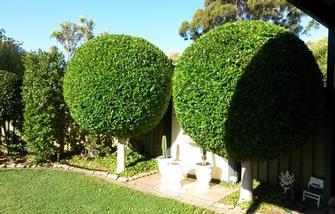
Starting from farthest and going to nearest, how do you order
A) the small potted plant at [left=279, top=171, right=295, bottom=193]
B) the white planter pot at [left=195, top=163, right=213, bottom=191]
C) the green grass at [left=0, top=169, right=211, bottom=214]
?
1. the white planter pot at [left=195, top=163, right=213, bottom=191]
2. the small potted plant at [left=279, top=171, right=295, bottom=193]
3. the green grass at [left=0, top=169, right=211, bottom=214]

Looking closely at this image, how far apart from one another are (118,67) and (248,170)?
10.6ft

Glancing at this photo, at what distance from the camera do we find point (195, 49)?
5.40 m

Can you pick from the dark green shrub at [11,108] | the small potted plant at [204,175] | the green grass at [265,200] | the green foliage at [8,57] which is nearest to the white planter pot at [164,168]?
the small potted plant at [204,175]

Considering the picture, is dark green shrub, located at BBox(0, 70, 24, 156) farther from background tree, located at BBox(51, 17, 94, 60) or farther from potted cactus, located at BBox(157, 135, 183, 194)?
background tree, located at BBox(51, 17, 94, 60)

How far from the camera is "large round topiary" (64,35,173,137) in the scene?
6762mm

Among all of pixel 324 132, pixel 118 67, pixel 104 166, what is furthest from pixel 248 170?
pixel 104 166

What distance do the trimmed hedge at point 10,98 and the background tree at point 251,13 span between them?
1607cm

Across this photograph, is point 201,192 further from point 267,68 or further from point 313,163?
point 267,68

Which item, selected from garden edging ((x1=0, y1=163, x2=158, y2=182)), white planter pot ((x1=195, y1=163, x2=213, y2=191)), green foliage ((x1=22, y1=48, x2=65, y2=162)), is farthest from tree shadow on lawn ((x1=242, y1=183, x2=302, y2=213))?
green foliage ((x1=22, y1=48, x2=65, y2=162))

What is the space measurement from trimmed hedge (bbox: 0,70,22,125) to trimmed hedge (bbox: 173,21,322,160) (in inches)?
217

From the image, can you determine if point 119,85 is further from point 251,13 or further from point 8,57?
point 251,13

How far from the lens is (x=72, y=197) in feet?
19.5

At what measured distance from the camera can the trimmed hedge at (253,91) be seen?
473cm

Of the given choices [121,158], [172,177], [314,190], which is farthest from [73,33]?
[314,190]
